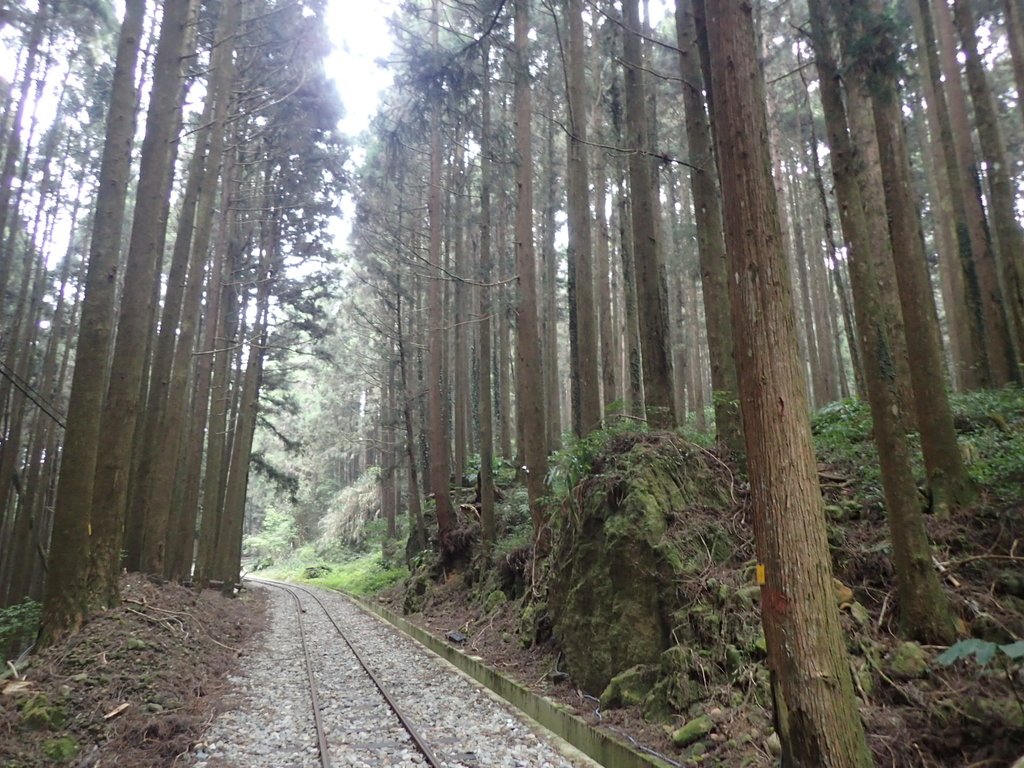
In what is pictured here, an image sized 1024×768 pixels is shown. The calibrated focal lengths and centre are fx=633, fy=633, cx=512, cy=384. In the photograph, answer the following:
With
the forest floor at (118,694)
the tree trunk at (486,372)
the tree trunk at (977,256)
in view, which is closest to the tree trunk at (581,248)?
the tree trunk at (486,372)

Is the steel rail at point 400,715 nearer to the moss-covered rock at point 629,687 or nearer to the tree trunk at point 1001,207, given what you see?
the moss-covered rock at point 629,687

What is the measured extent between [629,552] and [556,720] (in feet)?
5.81

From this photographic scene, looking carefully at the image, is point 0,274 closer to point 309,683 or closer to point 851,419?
point 309,683

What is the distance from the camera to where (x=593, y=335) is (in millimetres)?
10672

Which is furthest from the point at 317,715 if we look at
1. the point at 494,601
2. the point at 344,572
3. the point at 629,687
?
the point at 344,572

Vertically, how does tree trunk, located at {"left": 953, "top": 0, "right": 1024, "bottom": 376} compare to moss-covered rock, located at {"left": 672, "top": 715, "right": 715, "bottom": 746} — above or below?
above

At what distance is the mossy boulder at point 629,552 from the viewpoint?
20.4 ft

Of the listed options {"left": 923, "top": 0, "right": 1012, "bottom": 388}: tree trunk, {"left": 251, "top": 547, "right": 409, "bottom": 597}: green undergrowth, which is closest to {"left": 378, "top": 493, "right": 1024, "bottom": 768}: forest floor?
{"left": 923, "top": 0, "right": 1012, "bottom": 388}: tree trunk

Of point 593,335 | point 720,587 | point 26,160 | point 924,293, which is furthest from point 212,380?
point 924,293

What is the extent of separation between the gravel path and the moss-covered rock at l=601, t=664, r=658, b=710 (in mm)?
→ 598

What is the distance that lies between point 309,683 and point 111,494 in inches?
136

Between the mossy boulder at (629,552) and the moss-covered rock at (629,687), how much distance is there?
11cm

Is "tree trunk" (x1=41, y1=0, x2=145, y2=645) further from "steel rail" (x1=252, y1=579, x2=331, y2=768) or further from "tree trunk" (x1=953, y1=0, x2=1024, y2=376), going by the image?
"tree trunk" (x1=953, y1=0, x2=1024, y2=376)

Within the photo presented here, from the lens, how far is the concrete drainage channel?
196 inches
